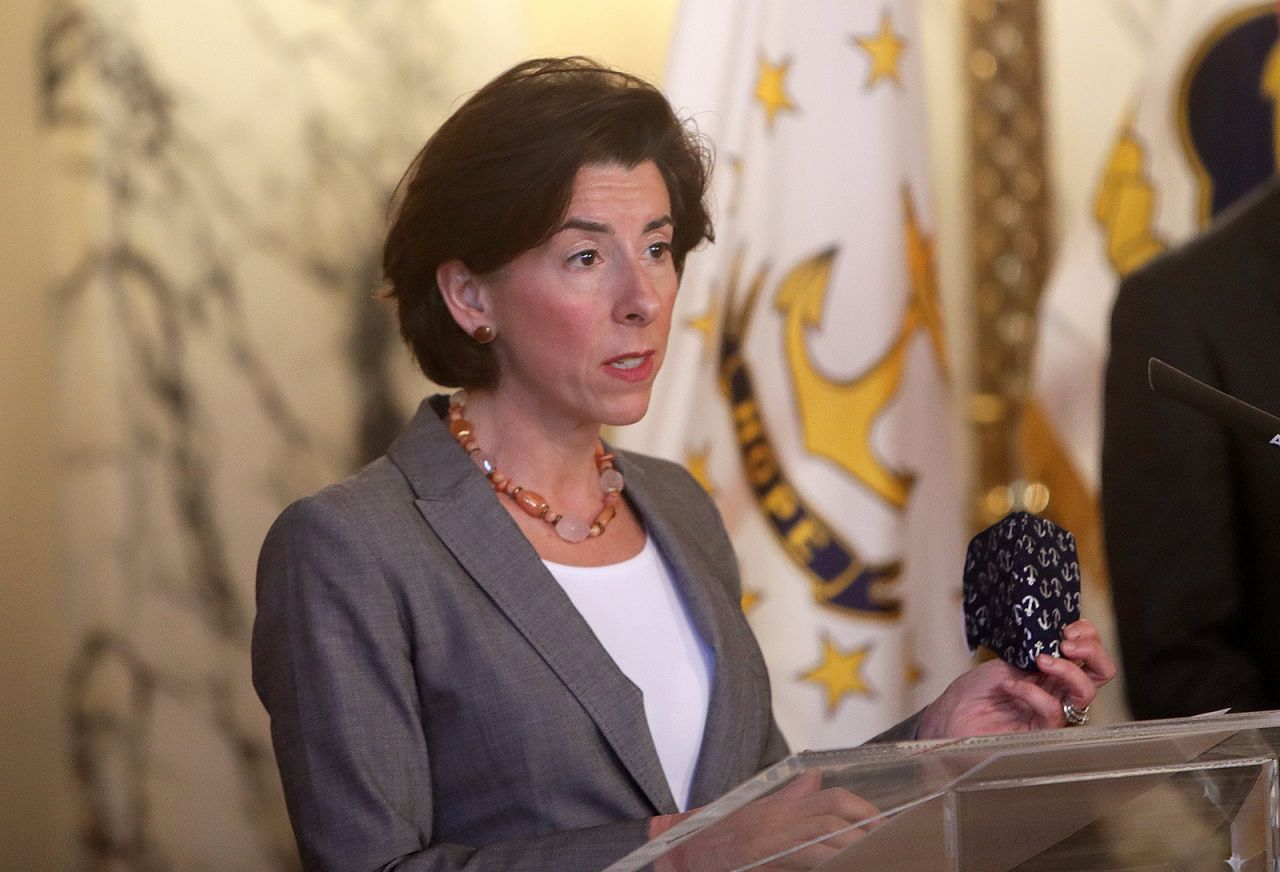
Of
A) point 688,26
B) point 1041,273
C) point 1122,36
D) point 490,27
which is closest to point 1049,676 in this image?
point 688,26

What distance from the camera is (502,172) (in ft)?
5.55

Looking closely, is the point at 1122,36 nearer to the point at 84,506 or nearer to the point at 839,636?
the point at 839,636

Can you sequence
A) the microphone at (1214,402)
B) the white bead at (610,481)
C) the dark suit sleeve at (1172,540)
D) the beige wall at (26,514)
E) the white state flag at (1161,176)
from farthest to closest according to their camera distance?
the white state flag at (1161,176)
the beige wall at (26,514)
the dark suit sleeve at (1172,540)
the white bead at (610,481)
the microphone at (1214,402)

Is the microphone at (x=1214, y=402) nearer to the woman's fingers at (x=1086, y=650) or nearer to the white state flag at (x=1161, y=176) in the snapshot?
the woman's fingers at (x=1086, y=650)

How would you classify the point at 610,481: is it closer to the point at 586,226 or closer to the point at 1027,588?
the point at 586,226

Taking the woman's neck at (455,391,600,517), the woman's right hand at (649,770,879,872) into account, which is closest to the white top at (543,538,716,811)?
the woman's neck at (455,391,600,517)

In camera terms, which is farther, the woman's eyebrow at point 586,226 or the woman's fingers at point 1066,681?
the woman's eyebrow at point 586,226

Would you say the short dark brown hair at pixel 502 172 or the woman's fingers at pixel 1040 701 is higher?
the short dark brown hair at pixel 502 172

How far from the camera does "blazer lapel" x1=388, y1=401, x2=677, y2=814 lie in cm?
161

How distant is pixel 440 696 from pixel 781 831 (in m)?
0.60

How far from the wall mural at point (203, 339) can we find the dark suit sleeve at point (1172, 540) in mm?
1354

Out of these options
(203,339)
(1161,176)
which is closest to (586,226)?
(203,339)

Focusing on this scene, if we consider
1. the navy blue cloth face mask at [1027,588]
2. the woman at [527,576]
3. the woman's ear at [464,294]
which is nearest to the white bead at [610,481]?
the woman at [527,576]

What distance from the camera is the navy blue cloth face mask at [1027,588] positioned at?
4.88 feet
